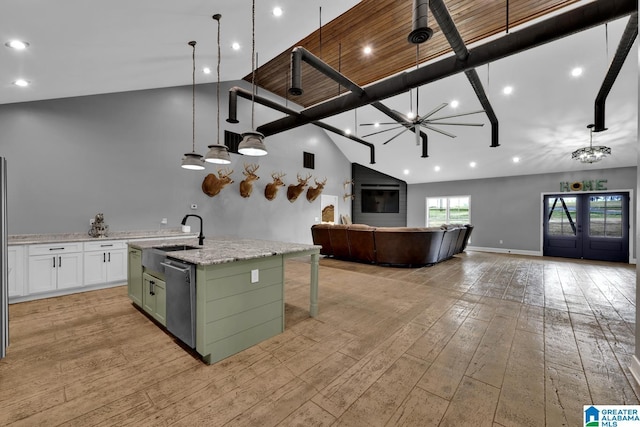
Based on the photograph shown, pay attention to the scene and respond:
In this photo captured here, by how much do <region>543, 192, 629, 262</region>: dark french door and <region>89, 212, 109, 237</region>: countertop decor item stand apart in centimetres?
1150

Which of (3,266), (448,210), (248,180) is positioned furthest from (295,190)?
(3,266)

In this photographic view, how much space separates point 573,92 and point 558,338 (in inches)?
213

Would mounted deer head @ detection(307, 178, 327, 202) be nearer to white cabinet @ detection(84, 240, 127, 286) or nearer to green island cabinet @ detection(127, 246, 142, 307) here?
white cabinet @ detection(84, 240, 127, 286)

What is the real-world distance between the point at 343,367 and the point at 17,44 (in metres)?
4.43

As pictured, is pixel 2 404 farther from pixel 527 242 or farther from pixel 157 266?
pixel 527 242

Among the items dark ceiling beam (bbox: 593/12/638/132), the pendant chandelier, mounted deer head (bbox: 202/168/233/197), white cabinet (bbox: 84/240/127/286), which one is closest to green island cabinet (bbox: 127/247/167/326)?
white cabinet (bbox: 84/240/127/286)

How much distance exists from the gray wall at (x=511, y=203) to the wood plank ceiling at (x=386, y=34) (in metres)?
5.61

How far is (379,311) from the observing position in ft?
11.0

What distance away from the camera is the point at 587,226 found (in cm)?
769

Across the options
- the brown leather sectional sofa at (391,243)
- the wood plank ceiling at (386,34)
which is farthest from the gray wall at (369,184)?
the wood plank ceiling at (386,34)

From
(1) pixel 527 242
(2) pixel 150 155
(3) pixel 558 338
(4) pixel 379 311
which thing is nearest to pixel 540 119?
(1) pixel 527 242

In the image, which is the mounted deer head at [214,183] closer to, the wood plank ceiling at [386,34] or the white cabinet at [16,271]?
the wood plank ceiling at [386,34]

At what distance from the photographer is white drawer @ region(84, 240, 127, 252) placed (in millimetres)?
4145

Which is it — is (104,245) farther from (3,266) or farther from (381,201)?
(381,201)
